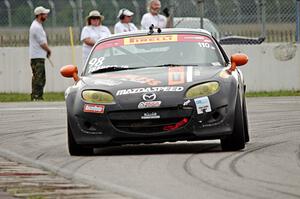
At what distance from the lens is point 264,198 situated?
7789mm

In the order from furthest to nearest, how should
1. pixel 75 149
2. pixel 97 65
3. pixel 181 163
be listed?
pixel 97 65, pixel 75 149, pixel 181 163

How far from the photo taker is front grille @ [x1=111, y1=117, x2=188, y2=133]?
10867 millimetres

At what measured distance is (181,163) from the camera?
1011 centimetres

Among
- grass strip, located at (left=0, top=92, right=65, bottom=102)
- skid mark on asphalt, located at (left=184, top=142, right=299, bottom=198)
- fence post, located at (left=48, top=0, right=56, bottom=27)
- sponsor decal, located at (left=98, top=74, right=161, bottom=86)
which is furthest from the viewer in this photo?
fence post, located at (left=48, top=0, right=56, bottom=27)

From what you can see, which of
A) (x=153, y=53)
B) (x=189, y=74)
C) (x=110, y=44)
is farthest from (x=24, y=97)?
(x=189, y=74)

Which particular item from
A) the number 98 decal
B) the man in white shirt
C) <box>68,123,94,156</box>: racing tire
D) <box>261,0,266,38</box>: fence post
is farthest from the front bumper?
<box>261,0,266,38</box>: fence post

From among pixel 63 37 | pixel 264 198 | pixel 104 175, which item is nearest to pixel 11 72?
pixel 63 37

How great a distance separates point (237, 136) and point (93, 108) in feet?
4.66

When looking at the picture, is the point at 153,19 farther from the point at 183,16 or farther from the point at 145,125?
the point at 145,125

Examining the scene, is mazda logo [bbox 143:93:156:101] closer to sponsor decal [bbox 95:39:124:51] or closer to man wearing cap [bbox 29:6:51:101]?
sponsor decal [bbox 95:39:124:51]

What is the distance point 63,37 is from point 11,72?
4.56 ft

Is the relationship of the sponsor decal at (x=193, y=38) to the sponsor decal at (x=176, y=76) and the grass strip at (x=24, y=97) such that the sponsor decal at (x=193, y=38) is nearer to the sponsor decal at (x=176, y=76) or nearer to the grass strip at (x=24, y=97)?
the sponsor decal at (x=176, y=76)

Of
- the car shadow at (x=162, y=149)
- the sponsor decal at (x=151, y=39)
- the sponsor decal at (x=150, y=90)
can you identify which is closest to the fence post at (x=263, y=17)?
the sponsor decal at (x=151, y=39)

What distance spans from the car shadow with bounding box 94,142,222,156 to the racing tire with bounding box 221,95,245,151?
19 cm
